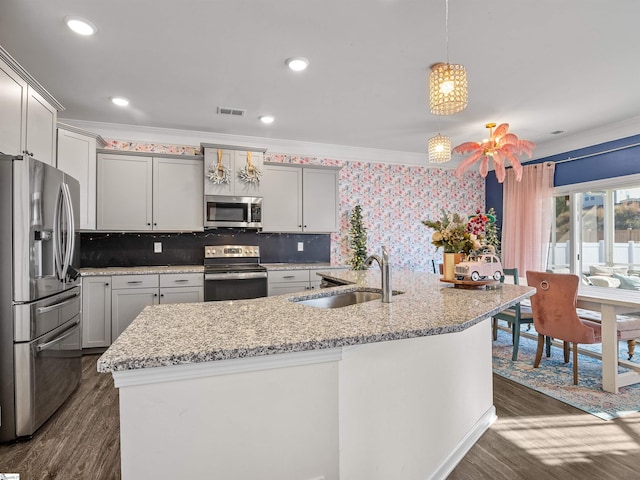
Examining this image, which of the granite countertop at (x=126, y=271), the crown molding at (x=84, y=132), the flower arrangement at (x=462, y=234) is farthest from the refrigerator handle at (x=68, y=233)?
the flower arrangement at (x=462, y=234)

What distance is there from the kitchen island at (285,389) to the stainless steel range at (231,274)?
7.45 ft

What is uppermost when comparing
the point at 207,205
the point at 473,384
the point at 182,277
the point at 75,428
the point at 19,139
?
the point at 19,139

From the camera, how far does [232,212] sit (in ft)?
13.8

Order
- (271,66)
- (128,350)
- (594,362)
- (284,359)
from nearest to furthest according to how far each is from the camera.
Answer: (128,350) < (284,359) < (271,66) < (594,362)

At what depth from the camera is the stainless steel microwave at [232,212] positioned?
162 inches

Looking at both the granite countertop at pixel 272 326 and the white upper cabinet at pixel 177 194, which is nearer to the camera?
the granite countertop at pixel 272 326

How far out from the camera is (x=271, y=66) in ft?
9.04

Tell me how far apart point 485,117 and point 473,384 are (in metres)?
3.08

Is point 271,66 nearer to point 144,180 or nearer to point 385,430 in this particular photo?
point 144,180

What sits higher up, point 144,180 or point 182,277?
point 144,180

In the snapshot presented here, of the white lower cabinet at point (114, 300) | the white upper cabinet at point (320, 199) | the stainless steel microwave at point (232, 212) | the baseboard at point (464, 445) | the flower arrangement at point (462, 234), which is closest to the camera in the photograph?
the baseboard at point (464, 445)

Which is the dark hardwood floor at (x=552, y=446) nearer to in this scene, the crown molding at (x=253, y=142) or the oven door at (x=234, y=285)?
the oven door at (x=234, y=285)

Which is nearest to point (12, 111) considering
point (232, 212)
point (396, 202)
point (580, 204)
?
point (232, 212)

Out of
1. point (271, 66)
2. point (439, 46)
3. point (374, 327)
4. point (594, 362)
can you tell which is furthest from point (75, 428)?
point (594, 362)
